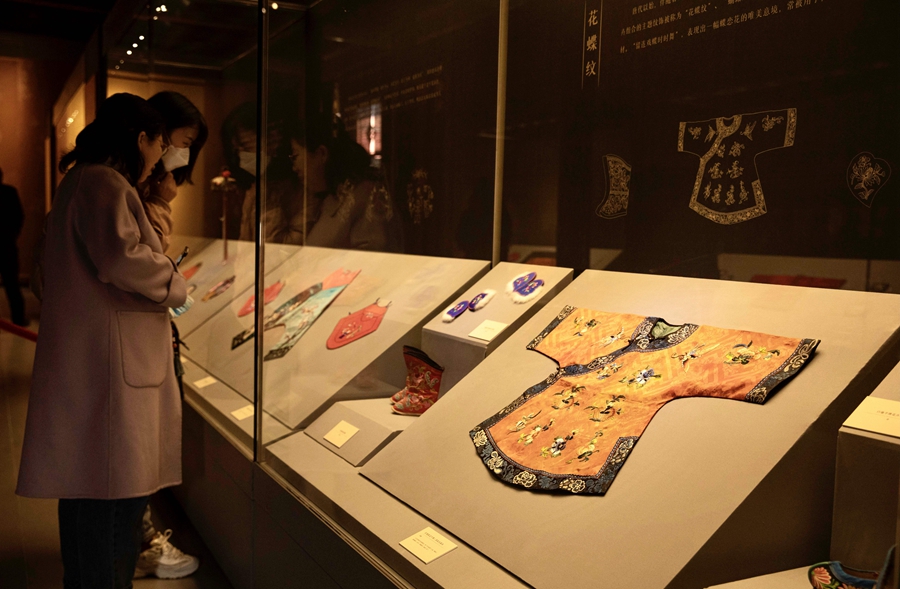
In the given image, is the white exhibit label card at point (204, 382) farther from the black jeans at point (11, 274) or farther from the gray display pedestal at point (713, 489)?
the black jeans at point (11, 274)

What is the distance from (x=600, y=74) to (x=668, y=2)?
→ 0.33 meters

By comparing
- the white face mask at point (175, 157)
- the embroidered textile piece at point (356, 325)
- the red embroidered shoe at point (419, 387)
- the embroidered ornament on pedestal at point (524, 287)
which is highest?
the white face mask at point (175, 157)

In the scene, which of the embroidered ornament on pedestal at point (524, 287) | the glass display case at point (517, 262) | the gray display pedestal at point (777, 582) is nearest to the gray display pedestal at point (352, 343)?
the glass display case at point (517, 262)

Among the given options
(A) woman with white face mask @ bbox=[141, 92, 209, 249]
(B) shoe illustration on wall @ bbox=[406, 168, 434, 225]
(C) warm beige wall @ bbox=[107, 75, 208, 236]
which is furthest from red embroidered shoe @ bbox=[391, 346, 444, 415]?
(C) warm beige wall @ bbox=[107, 75, 208, 236]

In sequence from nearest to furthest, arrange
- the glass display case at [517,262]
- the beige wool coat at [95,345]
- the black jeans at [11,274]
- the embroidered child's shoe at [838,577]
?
the embroidered child's shoe at [838,577] → the glass display case at [517,262] → the beige wool coat at [95,345] → the black jeans at [11,274]

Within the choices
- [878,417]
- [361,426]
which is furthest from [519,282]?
[878,417]

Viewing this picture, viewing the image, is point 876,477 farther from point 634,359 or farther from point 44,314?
point 44,314

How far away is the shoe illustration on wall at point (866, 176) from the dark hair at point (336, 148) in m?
1.40

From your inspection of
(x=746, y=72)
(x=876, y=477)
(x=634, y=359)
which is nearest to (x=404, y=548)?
(x=634, y=359)

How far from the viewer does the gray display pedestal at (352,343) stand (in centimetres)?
241

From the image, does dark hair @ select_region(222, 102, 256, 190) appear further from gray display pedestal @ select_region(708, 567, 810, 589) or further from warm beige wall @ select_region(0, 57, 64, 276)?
warm beige wall @ select_region(0, 57, 64, 276)

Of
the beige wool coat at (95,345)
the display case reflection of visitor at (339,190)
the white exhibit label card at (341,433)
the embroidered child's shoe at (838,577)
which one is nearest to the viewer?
the embroidered child's shoe at (838,577)

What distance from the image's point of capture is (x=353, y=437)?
7.13 ft

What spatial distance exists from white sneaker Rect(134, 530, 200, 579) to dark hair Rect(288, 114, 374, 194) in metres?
1.41
